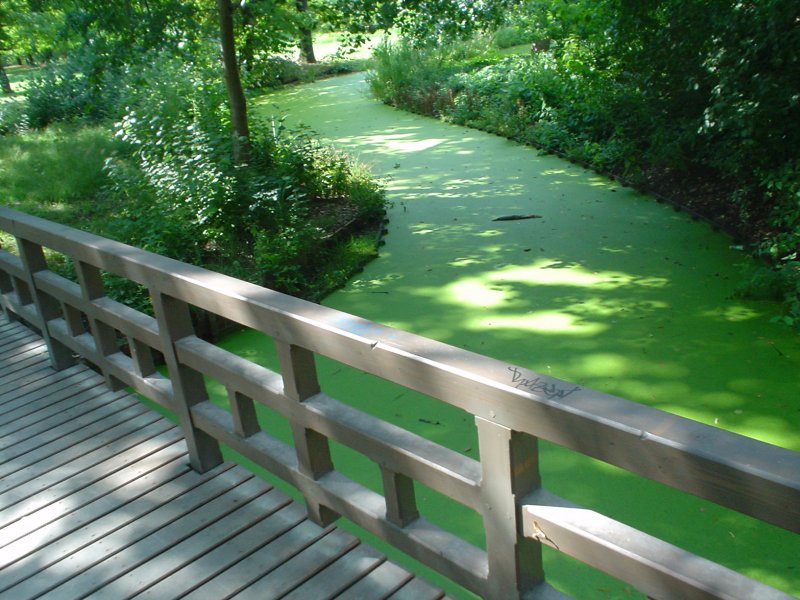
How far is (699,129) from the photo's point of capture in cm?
616

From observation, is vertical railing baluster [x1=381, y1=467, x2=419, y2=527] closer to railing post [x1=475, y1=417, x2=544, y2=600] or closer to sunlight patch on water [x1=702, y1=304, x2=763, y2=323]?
railing post [x1=475, y1=417, x2=544, y2=600]

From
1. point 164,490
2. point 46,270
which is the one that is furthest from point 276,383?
point 46,270

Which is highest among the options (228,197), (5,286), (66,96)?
(66,96)

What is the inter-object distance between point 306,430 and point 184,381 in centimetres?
60

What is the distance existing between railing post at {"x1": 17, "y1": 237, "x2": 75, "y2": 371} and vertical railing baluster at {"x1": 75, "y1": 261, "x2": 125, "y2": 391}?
0.41m

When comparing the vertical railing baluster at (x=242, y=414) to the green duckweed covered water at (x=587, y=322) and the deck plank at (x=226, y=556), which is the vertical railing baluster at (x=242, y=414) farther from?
the green duckweed covered water at (x=587, y=322)

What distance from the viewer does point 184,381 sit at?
246cm

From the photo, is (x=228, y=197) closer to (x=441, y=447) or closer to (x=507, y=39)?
(x=441, y=447)

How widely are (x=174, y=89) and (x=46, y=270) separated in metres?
6.73

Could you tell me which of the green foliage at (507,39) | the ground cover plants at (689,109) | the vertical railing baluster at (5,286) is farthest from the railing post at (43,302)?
the green foliage at (507,39)

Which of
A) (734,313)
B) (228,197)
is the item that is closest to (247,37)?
(228,197)

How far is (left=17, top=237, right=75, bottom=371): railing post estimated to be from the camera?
10.8 feet

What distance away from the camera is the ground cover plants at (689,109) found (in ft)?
17.9

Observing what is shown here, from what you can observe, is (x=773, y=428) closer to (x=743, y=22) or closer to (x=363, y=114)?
(x=743, y=22)
